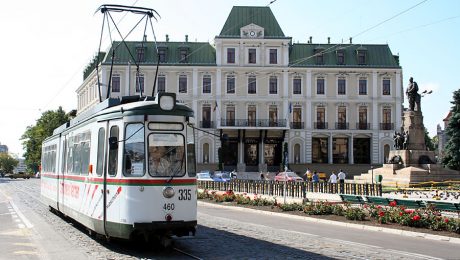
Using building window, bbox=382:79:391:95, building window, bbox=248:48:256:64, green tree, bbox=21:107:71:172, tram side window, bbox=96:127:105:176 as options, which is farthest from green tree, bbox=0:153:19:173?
tram side window, bbox=96:127:105:176

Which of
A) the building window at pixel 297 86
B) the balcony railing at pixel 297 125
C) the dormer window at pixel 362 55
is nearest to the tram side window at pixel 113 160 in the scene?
the balcony railing at pixel 297 125

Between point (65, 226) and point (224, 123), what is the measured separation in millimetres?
51110

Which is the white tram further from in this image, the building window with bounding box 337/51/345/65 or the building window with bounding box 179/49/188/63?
the building window with bounding box 337/51/345/65

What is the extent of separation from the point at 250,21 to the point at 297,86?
9861mm

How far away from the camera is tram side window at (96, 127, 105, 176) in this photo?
12.4 m

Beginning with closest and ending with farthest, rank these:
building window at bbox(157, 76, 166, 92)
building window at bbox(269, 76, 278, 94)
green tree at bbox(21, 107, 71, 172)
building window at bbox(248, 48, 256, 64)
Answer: building window at bbox(248, 48, 256, 64) < building window at bbox(269, 76, 278, 94) < building window at bbox(157, 76, 166, 92) < green tree at bbox(21, 107, 71, 172)

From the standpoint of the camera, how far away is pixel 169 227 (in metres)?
11.4

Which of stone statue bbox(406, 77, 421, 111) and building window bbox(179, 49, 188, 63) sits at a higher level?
building window bbox(179, 49, 188, 63)

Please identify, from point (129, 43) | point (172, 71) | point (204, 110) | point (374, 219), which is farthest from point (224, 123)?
point (374, 219)

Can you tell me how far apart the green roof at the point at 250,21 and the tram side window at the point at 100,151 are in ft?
183

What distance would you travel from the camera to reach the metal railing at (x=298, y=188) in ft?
93.2

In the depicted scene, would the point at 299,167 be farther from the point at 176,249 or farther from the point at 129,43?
the point at 176,249

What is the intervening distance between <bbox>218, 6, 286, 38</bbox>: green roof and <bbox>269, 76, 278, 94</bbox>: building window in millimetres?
5159

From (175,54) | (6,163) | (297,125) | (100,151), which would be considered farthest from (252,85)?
(6,163)
